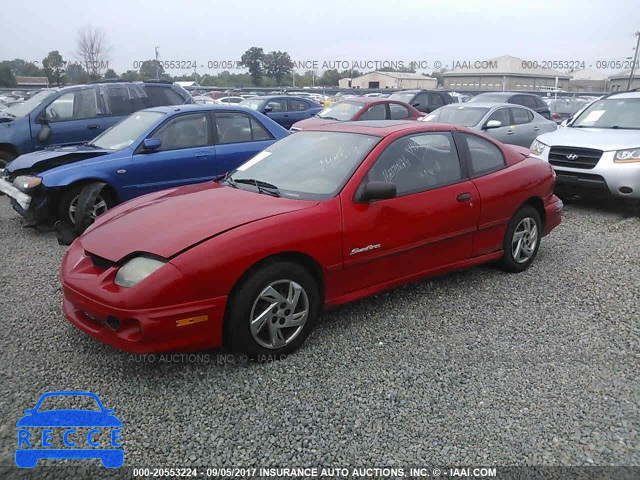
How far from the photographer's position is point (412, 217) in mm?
3906

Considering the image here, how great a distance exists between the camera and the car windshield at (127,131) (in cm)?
656

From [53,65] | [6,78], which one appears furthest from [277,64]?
[6,78]

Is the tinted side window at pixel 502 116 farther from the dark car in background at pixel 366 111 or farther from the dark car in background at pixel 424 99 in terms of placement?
the dark car in background at pixel 424 99

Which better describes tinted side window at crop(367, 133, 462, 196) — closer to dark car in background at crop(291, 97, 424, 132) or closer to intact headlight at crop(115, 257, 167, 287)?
intact headlight at crop(115, 257, 167, 287)

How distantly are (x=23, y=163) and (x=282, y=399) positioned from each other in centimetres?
538

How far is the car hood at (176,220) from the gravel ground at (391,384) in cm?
76

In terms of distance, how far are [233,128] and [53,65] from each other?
54.8 meters

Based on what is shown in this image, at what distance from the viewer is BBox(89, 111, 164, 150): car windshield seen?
656cm

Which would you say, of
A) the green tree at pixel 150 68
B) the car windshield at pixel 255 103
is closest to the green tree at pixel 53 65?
the green tree at pixel 150 68

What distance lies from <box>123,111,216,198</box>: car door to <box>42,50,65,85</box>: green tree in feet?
169

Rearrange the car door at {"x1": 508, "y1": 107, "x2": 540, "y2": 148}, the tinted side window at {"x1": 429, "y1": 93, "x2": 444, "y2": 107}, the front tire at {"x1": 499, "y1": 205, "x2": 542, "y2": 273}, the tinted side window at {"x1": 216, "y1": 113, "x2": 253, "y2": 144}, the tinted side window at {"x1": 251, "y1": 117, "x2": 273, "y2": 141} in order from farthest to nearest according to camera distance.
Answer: the tinted side window at {"x1": 429, "y1": 93, "x2": 444, "y2": 107}
the car door at {"x1": 508, "y1": 107, "x2": 540, "y2": 148}
the tinted side window at {"x1": 251, "y1": 117, "x2": 273, "y2": 141}
the tinted side window at {"x1": 216, "y1": 113, "x2": 253, "y2": 144}
the front tire at {"x1": 499, "y1": 205, "x2": 542, "y2": 273}

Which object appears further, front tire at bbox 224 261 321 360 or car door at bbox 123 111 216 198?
car door at bbox 123 111 216 198

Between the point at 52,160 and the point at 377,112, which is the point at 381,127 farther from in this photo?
the point at 377,112

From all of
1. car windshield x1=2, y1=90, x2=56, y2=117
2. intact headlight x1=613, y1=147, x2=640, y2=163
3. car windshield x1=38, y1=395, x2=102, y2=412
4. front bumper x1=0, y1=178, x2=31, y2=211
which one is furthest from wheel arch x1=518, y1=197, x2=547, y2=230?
car windshield x1=2, y1=90, x2=56, y2=117
